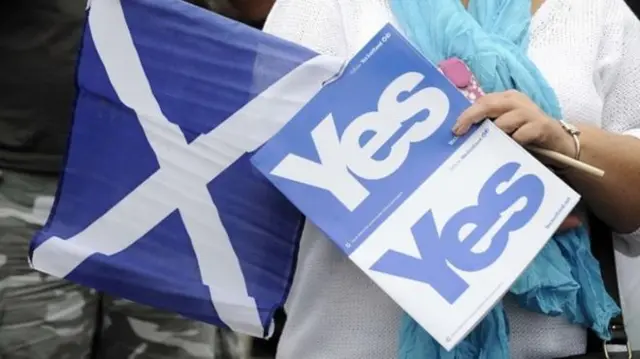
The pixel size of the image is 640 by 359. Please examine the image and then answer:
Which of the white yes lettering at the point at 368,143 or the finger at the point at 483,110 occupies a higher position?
the finger at the point at 483,110

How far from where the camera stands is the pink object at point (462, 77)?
109 centimetres

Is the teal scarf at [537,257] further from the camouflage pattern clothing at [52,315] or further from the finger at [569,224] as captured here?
the camouflage pattern clothing at [52,315]

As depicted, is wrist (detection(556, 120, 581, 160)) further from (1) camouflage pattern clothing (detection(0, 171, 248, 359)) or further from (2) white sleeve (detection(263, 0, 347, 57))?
(1) camouflage pattern clothing (detection(0, 171, 248, 359))

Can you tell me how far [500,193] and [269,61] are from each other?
0.30 meters

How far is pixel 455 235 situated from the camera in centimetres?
101

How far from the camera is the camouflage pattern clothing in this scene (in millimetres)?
1429

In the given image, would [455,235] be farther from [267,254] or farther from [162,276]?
[162,276]

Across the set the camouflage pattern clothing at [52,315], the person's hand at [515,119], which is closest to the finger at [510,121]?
the person's hand at [515,119]

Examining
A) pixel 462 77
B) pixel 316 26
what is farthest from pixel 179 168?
pixel 462 77

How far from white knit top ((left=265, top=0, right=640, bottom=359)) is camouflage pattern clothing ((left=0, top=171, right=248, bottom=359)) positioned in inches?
15.4

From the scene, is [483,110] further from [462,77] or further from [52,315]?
[52,315]

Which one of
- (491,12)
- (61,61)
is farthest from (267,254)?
(61,61)

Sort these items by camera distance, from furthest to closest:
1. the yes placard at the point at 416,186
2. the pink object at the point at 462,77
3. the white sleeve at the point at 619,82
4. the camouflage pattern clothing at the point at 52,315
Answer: the camouflage pattern clothing at the point at 52,315 → the white sleeve at the point at 619,82 → the pink object at the point at 462,77 → the yes placard at the point at 416,186

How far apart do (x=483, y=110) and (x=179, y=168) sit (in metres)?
0.34
